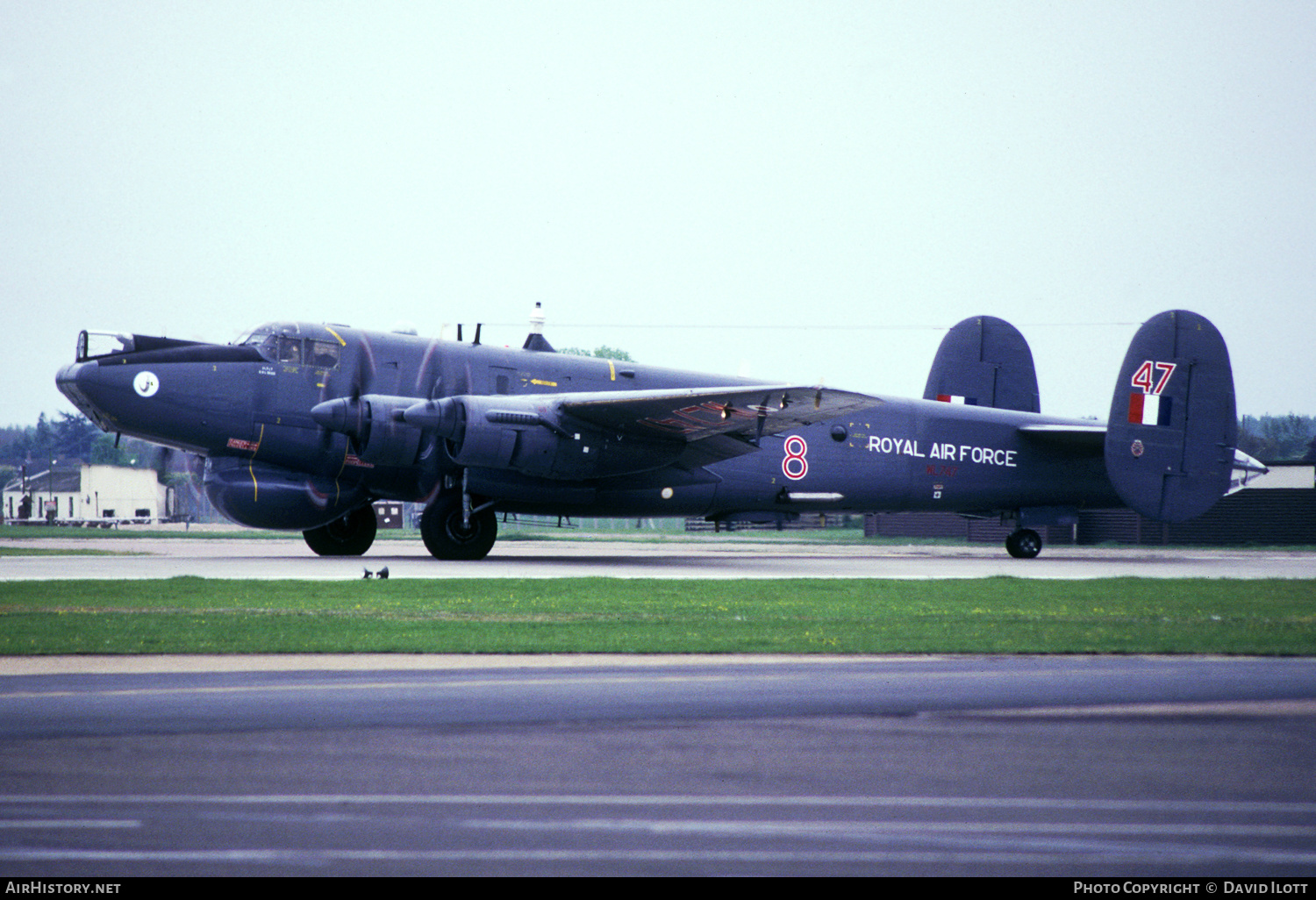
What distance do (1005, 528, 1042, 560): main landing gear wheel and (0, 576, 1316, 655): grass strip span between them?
11.8m

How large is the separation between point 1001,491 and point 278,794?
26.7m

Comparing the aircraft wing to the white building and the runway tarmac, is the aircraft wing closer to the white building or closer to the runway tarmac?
the runway tarmac

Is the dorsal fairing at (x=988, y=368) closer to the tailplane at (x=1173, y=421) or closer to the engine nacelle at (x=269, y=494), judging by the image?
the tailplane at (x=1173, y=421)

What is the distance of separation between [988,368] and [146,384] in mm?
22113

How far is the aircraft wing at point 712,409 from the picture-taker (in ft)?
72.7

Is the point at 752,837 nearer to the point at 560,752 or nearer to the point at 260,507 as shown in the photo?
the point at 560,752

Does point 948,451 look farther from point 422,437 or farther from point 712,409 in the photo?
point 422,437

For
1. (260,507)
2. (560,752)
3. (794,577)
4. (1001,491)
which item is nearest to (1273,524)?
(1001,491)

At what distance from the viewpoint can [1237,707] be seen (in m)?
7.69

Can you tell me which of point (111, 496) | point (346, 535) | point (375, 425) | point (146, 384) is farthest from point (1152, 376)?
point (111, 496)

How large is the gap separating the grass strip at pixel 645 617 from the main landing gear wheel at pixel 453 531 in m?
6.01

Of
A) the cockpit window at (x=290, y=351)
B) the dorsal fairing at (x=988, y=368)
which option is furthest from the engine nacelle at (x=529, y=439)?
the dorsal fairing at (x=988, y=368)

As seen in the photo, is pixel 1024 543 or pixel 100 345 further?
pixel 1024 543

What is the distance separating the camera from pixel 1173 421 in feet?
93.5
